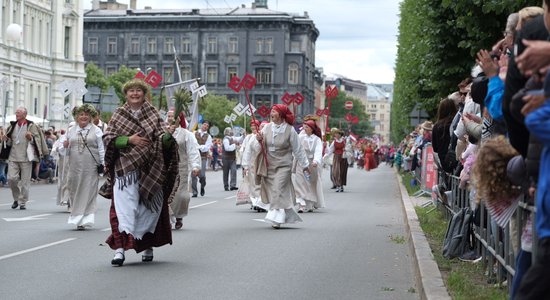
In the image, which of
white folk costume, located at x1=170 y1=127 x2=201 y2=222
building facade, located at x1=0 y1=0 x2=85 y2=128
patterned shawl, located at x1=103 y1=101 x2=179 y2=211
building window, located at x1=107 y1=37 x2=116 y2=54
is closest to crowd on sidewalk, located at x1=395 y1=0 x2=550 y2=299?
patterned shawl, located at x1=103 y1=101 x2=179 y2=211

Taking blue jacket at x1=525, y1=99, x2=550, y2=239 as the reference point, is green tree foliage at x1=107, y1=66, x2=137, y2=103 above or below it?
above

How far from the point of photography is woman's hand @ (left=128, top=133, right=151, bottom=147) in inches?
478

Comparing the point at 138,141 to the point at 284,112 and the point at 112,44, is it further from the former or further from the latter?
the point at 112,44

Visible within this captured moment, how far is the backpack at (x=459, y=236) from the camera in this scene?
38.3ft

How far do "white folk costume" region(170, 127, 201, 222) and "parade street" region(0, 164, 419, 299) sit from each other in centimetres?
36

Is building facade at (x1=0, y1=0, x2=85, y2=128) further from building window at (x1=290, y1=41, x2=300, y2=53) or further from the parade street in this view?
building window at (x1=290, y1=41, x2=300, y2=53)

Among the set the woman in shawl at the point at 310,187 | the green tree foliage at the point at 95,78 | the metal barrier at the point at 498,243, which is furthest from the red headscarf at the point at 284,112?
the green tree foliage at the point at 95,78

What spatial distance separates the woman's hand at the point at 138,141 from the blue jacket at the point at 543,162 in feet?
25.3

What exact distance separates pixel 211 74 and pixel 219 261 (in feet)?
419

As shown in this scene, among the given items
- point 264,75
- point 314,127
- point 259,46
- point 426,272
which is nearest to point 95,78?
point 259,46

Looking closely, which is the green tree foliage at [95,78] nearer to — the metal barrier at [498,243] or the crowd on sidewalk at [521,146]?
the metal barrier at [498,243]

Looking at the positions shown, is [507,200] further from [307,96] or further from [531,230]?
[307,96]

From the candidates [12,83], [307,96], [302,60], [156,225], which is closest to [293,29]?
[302,60]

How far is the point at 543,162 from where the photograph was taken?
4.78 m
